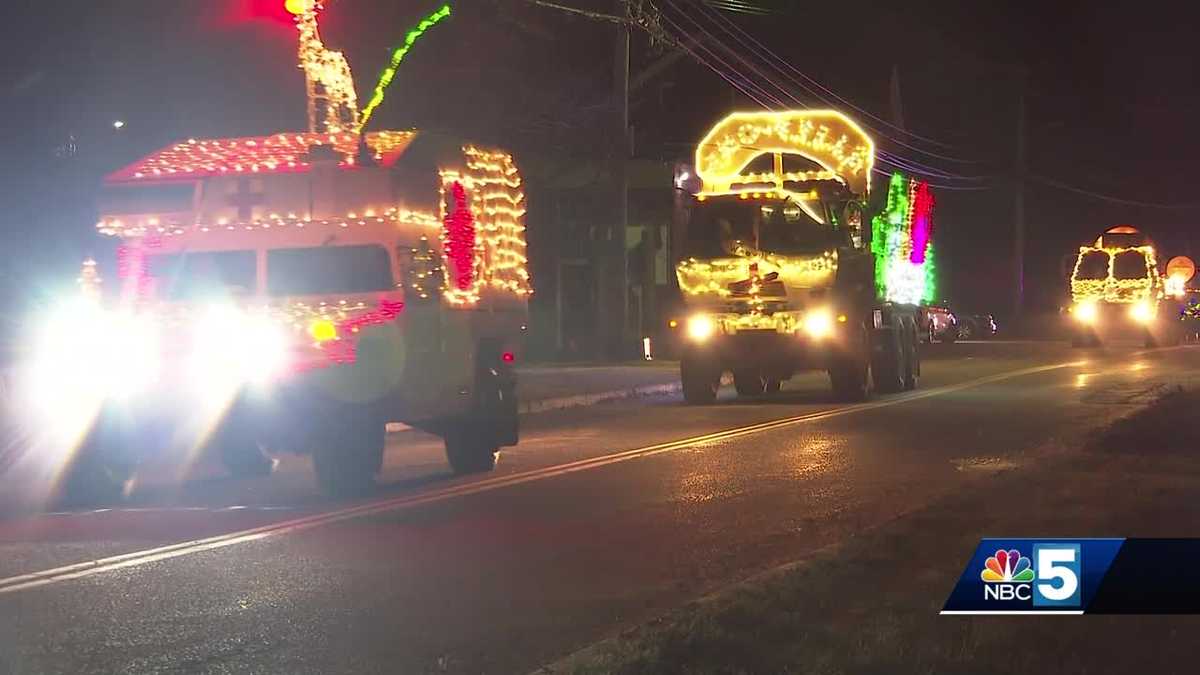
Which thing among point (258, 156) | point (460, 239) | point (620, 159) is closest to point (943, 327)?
point (620, 159)

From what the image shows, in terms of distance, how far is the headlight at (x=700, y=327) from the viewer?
21.8 m

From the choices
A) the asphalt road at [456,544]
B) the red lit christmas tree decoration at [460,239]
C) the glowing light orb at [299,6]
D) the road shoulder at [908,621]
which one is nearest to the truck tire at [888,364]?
the asphalt road at [456,544]

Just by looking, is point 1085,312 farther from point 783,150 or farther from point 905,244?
point 783,150

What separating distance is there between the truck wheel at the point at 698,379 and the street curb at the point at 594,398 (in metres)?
1.63

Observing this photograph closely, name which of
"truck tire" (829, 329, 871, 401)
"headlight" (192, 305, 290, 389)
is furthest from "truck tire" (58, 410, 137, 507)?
"truck tire" (829, 329, 871, 401)

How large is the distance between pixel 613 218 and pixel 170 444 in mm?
16947

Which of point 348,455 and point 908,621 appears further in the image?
point 348,455

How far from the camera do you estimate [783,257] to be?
21.0 m

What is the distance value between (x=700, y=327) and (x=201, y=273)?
10.7m

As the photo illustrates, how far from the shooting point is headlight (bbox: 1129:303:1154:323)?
42031 mm

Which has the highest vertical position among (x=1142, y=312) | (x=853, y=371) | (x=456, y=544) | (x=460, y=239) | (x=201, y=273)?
(x=460, y=239)

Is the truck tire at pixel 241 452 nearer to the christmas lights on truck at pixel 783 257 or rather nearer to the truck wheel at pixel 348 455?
the truck wheel at pixel 348 455

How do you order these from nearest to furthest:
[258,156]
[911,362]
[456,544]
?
[456,544] → [258,156] → [911,362]

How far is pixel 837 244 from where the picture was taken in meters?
20.9
